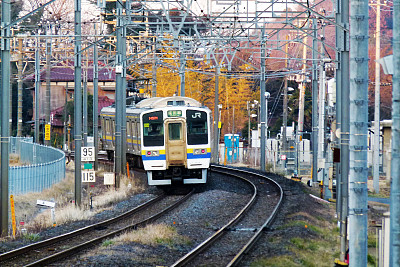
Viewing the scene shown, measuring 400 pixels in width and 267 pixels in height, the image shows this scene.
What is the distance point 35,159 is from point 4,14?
17.0 meters

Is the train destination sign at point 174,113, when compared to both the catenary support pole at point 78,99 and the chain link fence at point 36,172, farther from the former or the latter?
the chain link fence at point 36,172

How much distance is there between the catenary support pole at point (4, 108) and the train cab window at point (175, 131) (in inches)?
301

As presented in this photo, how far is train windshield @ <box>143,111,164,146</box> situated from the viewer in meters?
22.1

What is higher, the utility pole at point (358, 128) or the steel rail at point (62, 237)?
the utility pole at point (358, 128)

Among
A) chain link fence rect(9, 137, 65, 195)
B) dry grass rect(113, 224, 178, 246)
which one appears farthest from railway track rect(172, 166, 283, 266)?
chain link fence rect(9, 137, 65, 195)

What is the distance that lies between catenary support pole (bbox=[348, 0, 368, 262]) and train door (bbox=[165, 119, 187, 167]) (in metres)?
14.0

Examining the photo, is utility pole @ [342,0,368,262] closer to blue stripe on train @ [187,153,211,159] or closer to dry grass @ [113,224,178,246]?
dry grass @ [113,224,178,246]

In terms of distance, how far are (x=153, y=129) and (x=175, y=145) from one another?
93 cm

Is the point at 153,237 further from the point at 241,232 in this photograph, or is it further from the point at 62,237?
the point at 241,232

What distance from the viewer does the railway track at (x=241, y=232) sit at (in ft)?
39.4

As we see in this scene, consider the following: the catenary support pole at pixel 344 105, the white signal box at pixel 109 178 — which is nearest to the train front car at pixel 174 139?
the white signal box at pixel 109 178

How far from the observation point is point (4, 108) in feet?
49.8

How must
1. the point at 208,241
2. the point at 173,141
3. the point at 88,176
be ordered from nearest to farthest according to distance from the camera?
the point at 208,241
the point at 88,176
the point at 173,141

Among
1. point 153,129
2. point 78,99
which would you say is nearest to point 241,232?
point 78,99
